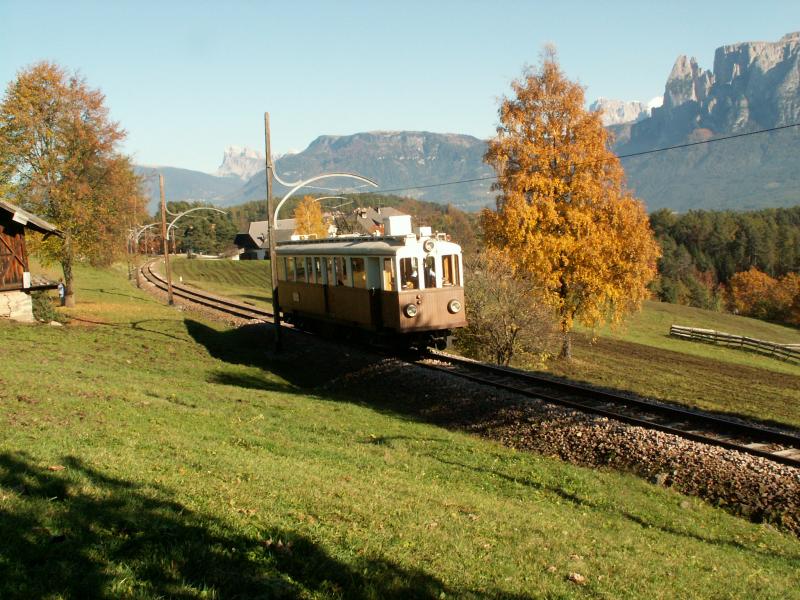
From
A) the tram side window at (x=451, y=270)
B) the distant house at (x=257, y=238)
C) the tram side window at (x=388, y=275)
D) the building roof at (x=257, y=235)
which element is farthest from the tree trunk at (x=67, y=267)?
the building roof at (x=257, y=235)

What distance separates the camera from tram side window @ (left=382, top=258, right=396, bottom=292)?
19.8 m

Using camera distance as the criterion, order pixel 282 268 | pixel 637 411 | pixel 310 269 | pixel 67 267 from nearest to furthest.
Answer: pixel 637 411 < pixel 310 269 < pixel 282 268 < pixel 67 267

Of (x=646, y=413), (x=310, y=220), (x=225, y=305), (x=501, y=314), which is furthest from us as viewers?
(x=310, y=220)

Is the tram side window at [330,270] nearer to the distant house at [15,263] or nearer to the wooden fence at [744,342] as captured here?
the distant house at [15,263]

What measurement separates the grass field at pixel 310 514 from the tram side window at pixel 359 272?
6.84 meters

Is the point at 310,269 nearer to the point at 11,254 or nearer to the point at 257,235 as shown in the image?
the point at 11,254

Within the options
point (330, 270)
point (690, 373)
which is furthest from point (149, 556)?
point (690, 373)

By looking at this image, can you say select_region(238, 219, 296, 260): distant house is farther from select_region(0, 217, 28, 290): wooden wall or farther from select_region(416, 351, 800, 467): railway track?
select_region(416, 351, 800, 467): railway track

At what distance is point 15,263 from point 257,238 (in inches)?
4783

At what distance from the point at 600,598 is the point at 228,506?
3747mm

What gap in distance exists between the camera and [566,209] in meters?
26.5

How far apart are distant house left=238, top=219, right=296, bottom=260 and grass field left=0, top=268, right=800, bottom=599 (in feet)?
409

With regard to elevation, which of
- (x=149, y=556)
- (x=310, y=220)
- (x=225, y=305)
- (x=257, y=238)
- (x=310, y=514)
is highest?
(x=257, y=238)

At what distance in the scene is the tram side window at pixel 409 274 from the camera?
779 inches
